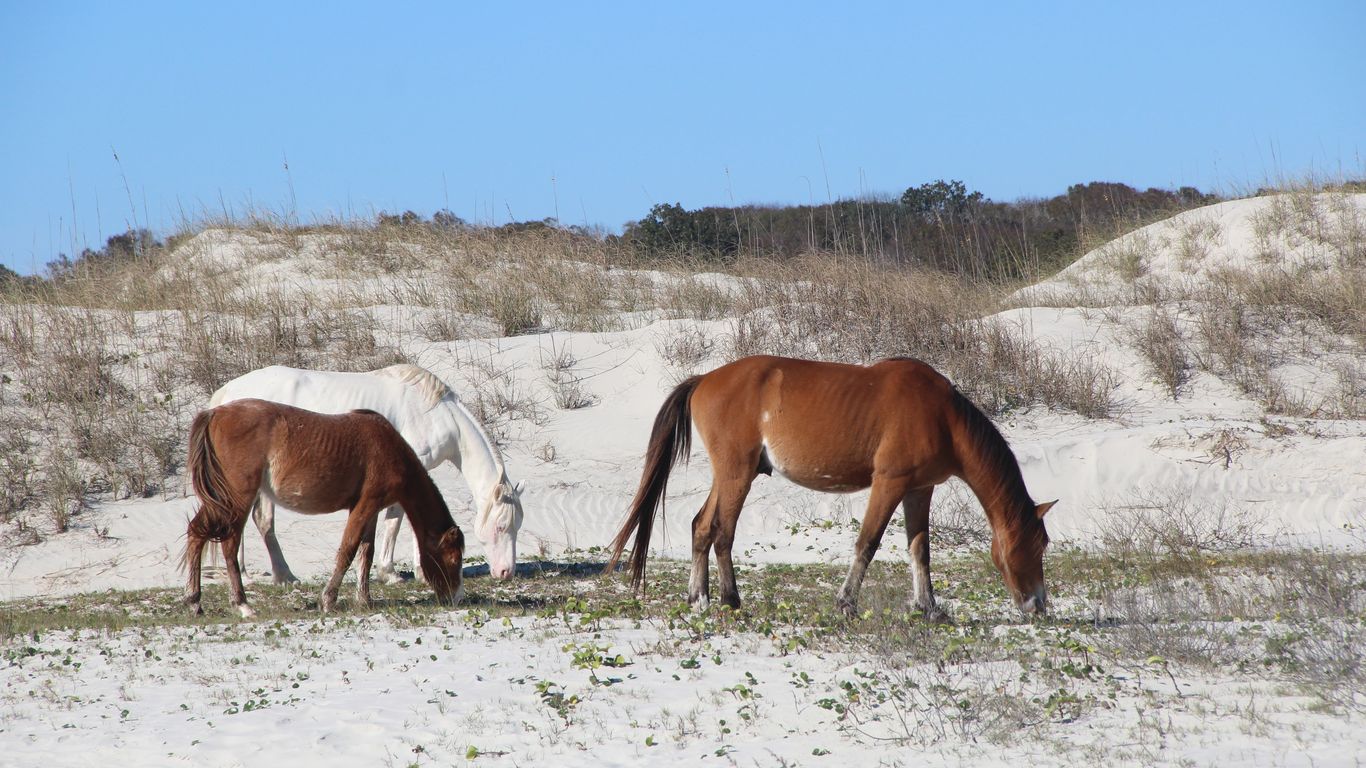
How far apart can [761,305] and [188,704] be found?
11940mm

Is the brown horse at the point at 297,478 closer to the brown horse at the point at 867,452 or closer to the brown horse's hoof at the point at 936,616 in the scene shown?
the brown horse at the point at 867,452

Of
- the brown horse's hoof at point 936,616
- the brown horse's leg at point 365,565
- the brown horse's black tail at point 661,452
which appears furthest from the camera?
the brown horse's leg at point 365,565

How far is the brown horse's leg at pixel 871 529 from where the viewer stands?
273 inches

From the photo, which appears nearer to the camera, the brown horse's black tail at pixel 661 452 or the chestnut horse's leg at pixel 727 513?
the chestnut horse's leg at pixel 727 513

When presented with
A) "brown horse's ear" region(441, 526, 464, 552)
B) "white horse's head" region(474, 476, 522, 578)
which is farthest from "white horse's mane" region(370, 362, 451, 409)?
"brown horse's ear" region(441, 526, 464, 552)

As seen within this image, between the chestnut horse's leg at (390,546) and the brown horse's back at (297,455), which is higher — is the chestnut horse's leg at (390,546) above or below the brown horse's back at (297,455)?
below

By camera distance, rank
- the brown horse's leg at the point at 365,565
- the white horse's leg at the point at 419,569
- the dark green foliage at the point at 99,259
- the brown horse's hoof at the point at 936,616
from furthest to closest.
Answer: the dark green foliage at the point at 99,259 < the white horse's leg at the point at 419,569 < the brown horse's leg at the point at 365,565 < the brown horse's hoof at the point at 936,616

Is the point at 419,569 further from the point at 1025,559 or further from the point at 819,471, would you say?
the point at 1025,559

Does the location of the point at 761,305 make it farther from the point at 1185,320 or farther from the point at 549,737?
the point at 549,737

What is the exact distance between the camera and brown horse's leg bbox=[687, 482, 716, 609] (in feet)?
24.1

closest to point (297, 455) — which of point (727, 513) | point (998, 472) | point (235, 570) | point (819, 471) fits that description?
point (235, 570)

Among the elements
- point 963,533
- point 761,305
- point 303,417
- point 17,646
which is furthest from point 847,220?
point 17,646

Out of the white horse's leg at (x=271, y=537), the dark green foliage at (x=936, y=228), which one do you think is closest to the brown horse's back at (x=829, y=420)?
the white horse's leg at (x=271, y=537)

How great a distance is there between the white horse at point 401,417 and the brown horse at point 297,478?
139 cm
